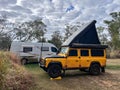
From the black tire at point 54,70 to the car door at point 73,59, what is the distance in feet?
2.45

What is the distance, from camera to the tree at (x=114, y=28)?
3519 cm

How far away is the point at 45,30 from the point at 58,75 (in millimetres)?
29992

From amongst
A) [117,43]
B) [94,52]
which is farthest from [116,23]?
[94,52]

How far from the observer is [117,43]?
3475cm

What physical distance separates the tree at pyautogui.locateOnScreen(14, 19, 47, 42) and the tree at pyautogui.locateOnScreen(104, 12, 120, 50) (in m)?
13.1

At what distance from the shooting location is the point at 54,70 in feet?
36.9

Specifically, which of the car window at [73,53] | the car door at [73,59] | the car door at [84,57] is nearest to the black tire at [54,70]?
the car door at [73,59]

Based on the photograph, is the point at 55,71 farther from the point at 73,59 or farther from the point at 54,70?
the point at 73,59

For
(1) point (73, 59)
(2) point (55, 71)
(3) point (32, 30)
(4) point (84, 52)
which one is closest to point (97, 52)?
(4) point (84, 52)

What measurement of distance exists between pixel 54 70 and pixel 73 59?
141 centimetres

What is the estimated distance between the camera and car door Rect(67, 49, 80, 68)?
463 inches

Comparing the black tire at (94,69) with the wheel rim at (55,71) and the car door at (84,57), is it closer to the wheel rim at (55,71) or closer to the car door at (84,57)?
the car door at (84,57)

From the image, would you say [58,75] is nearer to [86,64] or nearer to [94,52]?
[86,64]

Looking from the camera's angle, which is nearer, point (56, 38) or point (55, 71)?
point (55, 71)
